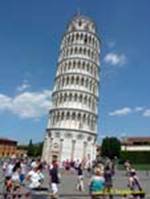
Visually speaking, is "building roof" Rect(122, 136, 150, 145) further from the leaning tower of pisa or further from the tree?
the leaning tower of pisa

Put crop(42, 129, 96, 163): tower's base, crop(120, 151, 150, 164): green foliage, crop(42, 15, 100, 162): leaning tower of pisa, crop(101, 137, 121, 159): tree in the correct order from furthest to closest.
→ crop(101, 137, 121, 159): tree, crop(120, 151, 150, 164): green foliage, crop(42, 15, 100, 162): leaning tower of pisa, crop(42, 129, 96, 163): tower's base

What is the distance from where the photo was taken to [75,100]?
68.4m

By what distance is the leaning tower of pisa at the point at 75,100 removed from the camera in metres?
66.5

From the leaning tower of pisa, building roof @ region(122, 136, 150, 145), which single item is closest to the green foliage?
the leaning tower of pisa

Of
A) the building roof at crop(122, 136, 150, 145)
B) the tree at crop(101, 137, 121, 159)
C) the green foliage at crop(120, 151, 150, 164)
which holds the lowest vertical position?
the green foliage at crop(120, 151, 150, 164)

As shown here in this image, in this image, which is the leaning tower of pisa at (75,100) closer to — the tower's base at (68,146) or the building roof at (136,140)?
the tower's base at (68,146)

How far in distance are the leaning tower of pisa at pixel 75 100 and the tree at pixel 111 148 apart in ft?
66.1

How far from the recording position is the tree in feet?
293

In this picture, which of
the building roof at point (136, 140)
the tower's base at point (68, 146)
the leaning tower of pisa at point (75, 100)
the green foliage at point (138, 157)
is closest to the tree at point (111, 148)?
the green foliage at point (138, 157)

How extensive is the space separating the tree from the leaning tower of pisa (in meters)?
20.1

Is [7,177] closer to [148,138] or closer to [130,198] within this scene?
[130,198]

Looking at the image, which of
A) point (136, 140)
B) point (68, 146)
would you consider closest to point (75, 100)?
point (68, 146)

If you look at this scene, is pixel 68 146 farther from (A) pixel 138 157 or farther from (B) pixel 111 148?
(B) pixel 111 148

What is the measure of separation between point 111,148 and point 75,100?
25935mm
